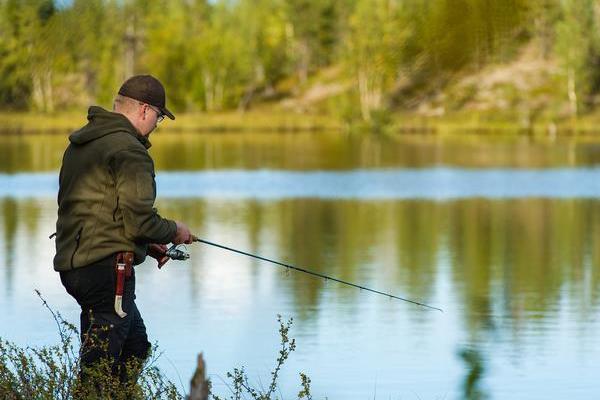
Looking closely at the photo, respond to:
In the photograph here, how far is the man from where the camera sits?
5.97 metres

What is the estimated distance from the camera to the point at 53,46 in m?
3.06

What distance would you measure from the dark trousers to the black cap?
72 cm

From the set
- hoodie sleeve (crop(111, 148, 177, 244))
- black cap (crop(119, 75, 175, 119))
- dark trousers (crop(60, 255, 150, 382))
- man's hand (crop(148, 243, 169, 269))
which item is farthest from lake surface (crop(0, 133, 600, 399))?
black cap (crop(119, 75, 175, 119))

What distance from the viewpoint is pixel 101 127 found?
6.02 meters

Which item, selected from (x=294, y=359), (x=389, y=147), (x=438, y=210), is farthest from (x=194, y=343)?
(x=389, y=147)

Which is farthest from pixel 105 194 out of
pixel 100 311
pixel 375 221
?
pixel 375 221

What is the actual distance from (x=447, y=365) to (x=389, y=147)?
61.1m

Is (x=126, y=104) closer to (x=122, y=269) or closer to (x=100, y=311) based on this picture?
(x=122, y=269)

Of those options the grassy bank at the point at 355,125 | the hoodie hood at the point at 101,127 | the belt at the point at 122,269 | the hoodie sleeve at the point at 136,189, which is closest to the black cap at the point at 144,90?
the hoodie hood at the point at 101,127

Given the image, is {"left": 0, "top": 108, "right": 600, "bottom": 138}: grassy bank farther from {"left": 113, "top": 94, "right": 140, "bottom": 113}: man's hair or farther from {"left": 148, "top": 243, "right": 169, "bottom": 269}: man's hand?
{"left": 113, "top": 94, "right": 140, "bottom": 113}: man's hair

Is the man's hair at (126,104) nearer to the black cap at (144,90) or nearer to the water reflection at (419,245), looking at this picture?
the black cap at (144,90)

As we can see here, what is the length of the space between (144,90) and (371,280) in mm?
13765

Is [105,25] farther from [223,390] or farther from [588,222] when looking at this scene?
[588,222]

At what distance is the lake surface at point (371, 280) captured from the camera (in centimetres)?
1213
